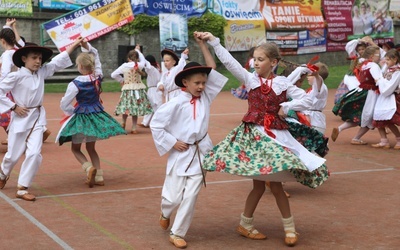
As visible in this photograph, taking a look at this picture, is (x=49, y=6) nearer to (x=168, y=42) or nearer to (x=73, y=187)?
(x=168, y=42)

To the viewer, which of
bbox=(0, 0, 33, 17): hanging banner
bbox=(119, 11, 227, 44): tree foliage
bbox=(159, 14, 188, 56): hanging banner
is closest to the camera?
bbox=(0, 0, 33, 17): hanging banner

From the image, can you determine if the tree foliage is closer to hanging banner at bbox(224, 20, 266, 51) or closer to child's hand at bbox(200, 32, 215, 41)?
hanging banner at bbox(224, 20, 266, 51)

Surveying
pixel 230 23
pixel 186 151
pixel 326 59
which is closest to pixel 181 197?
pixel 186 151

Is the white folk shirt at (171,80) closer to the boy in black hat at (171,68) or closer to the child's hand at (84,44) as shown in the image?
the boy in black hat at (171,68)

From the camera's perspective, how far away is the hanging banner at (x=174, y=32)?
24.1 meters

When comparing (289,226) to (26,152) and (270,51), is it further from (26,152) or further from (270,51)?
(26,152)

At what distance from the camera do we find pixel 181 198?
19.3ft

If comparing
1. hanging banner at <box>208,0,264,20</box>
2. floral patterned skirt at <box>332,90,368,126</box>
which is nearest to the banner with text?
hanging banner at <box>208,0,264,20</box>

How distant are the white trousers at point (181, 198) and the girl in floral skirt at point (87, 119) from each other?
7.10ft

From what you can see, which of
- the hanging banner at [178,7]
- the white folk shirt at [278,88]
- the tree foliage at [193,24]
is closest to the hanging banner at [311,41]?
the tree foliage at [193,24]

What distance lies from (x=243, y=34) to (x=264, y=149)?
20839 mm

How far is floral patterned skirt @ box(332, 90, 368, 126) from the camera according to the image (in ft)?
38.3

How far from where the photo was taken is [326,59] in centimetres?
2912

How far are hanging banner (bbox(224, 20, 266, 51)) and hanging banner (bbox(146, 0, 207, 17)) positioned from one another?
3.95 ft
